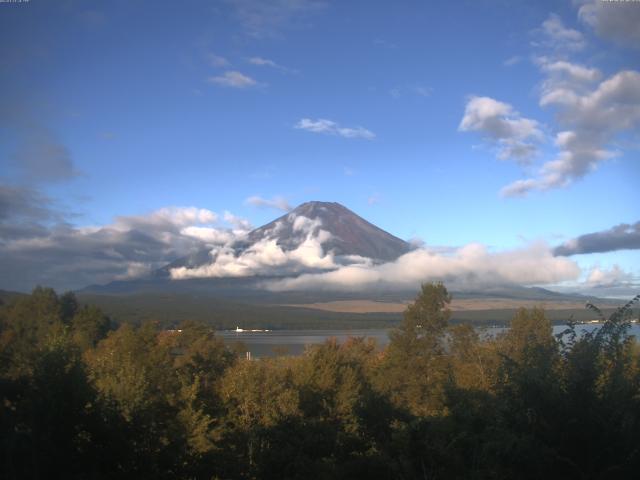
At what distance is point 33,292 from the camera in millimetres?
78188

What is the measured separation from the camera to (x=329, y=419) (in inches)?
1058

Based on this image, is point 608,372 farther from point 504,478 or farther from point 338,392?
point 338,392

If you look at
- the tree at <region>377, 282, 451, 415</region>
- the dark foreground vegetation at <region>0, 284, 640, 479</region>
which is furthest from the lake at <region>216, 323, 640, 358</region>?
the dark foreground vegetation at <region>0, 284, 640, 479</region>

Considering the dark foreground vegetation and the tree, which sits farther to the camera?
the tree

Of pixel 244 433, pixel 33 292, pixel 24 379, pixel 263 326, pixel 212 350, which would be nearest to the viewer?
pixel 24 379

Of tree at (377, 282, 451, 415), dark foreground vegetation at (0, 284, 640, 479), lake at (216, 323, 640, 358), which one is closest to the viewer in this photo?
dark foreground vegetation at (0, 284, 640, 479)

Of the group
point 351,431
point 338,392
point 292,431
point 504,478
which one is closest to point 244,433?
point 292,431

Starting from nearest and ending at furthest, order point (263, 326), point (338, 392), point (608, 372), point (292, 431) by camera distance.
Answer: point (608, 372) < point (292, 431) < point (338, 392) < point (263, 326)

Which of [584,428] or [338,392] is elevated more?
[584,428]

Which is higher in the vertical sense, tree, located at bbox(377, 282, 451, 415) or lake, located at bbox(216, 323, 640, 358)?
tree, located at bbox(377, 282, 451, 415)

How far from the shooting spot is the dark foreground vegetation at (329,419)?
8.09 metres

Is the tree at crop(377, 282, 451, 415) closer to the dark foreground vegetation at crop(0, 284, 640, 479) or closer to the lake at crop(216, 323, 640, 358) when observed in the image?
the dark foreground vegetation at crop(0, 284, 640, 479)

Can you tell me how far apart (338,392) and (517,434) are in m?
23.3

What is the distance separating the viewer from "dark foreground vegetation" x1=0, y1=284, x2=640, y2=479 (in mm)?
8094
